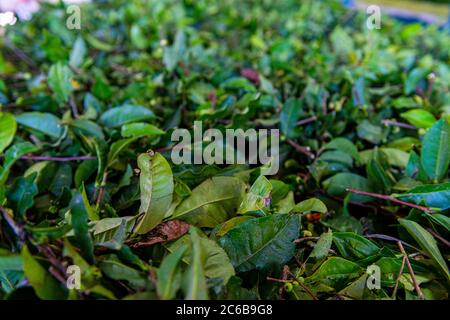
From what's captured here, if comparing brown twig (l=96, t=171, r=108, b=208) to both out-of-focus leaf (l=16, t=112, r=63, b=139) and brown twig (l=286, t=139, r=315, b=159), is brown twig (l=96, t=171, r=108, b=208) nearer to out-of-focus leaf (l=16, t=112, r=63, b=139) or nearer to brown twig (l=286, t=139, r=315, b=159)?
out-of-focus leaf (l=16, t=112, r=63, b=139)

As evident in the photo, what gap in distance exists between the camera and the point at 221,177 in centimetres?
72

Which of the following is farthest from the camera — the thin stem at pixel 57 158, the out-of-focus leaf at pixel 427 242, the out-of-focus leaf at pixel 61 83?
the out-of-focus leaf at pixel 61 83

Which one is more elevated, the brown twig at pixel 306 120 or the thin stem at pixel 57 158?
the brown twig at pixel 306 120

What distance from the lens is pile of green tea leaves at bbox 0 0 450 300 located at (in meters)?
0.54

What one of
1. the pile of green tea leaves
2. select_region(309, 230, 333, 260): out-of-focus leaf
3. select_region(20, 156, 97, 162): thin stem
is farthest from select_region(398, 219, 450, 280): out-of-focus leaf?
select_region(20, 156, 97, 162): thin stem

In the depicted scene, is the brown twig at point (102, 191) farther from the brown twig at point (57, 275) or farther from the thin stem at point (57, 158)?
the brown twig at point (57, 275)

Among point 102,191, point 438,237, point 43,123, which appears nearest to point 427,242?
point 438,237

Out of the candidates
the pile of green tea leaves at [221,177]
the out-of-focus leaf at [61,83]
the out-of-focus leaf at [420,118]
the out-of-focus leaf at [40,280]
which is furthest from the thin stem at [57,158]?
the out-of-focus leaf at [420,118]

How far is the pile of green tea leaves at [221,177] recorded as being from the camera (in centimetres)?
54

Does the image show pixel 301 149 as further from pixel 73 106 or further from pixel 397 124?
pixel 73 106

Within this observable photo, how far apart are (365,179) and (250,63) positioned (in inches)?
27.9

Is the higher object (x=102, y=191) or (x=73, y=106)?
(x=73, y=106)

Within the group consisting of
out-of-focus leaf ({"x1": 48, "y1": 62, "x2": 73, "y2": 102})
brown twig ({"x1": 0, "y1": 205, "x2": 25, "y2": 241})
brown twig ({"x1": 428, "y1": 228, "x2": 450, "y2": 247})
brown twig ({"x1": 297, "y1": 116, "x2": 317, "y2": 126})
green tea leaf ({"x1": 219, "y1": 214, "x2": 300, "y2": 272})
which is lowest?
brown twig ({"x1": 428, "y1": 228, "x2": 450, "y2": 247})

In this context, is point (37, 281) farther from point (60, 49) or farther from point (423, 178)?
point (60, 49)
